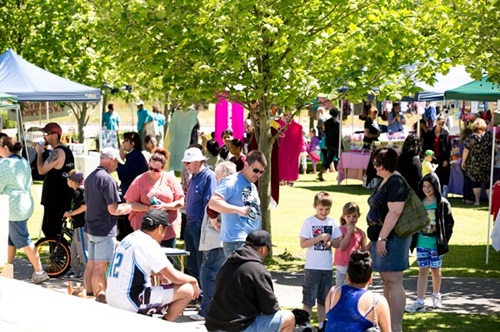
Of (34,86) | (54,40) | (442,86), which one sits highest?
(54,40)

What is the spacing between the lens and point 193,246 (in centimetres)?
1220

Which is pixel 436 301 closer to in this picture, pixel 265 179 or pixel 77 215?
pixel 265 179

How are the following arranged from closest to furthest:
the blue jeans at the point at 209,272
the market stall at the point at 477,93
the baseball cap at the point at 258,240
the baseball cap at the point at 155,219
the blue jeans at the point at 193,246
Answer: the baseball cap at the point at 258,240, the baseball cap at the point at 155,219, the blue jeans at the point at 209,272, the blue jeans at the point at 193,246, the market stall at the point at 477,93

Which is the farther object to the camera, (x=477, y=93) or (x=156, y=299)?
(x=477, y=93)

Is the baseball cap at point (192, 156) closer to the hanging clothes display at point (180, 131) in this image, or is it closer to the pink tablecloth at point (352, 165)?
the hanging clothes display at point (180, 131)

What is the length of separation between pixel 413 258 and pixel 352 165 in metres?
10.7

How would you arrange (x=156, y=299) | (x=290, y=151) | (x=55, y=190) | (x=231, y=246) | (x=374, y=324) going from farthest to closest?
(x=290, y=151), (x=55, y=190), (x=231, y=246), (x=156, y=299), (x=374, y=324)

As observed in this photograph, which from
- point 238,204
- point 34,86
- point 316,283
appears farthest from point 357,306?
point 34,86

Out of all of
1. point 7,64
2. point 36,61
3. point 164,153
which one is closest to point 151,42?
point 164,153

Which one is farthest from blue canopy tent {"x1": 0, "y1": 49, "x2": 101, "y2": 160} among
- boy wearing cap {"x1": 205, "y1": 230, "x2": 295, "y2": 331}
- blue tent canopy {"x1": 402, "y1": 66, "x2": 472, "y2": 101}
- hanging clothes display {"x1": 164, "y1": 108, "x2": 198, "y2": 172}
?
A: boy wearing cap {"x1": 205, "y1": 230, "x2": 295, "y2": 331}

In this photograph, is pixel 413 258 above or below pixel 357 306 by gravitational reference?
below

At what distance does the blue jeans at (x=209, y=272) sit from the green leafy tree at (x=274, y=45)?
3215mm

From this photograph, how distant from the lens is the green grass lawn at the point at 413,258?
11.3 meters

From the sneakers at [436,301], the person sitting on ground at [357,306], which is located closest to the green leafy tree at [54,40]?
the sneakers at [436,301]
